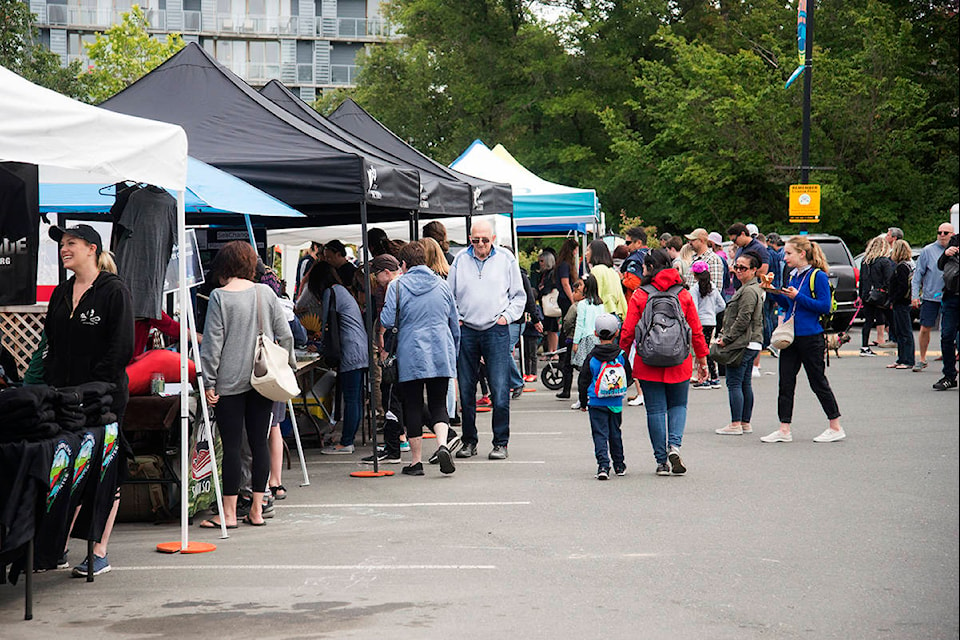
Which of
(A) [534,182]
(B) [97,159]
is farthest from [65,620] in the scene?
(A) [534,182]

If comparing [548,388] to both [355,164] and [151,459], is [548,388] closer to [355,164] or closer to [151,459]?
[355,164]

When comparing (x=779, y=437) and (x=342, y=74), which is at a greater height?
(x=342, y=74)

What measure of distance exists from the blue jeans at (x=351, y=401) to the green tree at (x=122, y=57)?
31.5 metres

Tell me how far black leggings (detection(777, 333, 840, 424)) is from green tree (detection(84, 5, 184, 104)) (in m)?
32.8

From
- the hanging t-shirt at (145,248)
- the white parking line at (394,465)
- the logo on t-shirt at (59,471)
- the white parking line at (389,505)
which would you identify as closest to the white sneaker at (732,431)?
the white parking line at (394,465)

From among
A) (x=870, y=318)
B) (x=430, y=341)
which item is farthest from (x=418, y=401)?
(x=870, y=318)

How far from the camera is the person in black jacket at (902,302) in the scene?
61.0 feet

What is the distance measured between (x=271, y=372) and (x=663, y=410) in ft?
11.3

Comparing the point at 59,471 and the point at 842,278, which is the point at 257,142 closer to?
the point at 59,471

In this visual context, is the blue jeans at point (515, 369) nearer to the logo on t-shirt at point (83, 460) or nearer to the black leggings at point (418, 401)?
the black leggings at point (418, 401)

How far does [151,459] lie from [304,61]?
71.7 metres

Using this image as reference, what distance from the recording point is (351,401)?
38.8 ft

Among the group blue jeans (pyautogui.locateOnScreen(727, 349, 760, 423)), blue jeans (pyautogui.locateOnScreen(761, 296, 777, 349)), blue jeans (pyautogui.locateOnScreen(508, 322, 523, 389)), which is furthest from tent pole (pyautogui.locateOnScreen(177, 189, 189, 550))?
blue jeans (pyautogui.locateOnScreen(761, 296, 777, 349))

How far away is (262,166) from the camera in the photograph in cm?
1059
